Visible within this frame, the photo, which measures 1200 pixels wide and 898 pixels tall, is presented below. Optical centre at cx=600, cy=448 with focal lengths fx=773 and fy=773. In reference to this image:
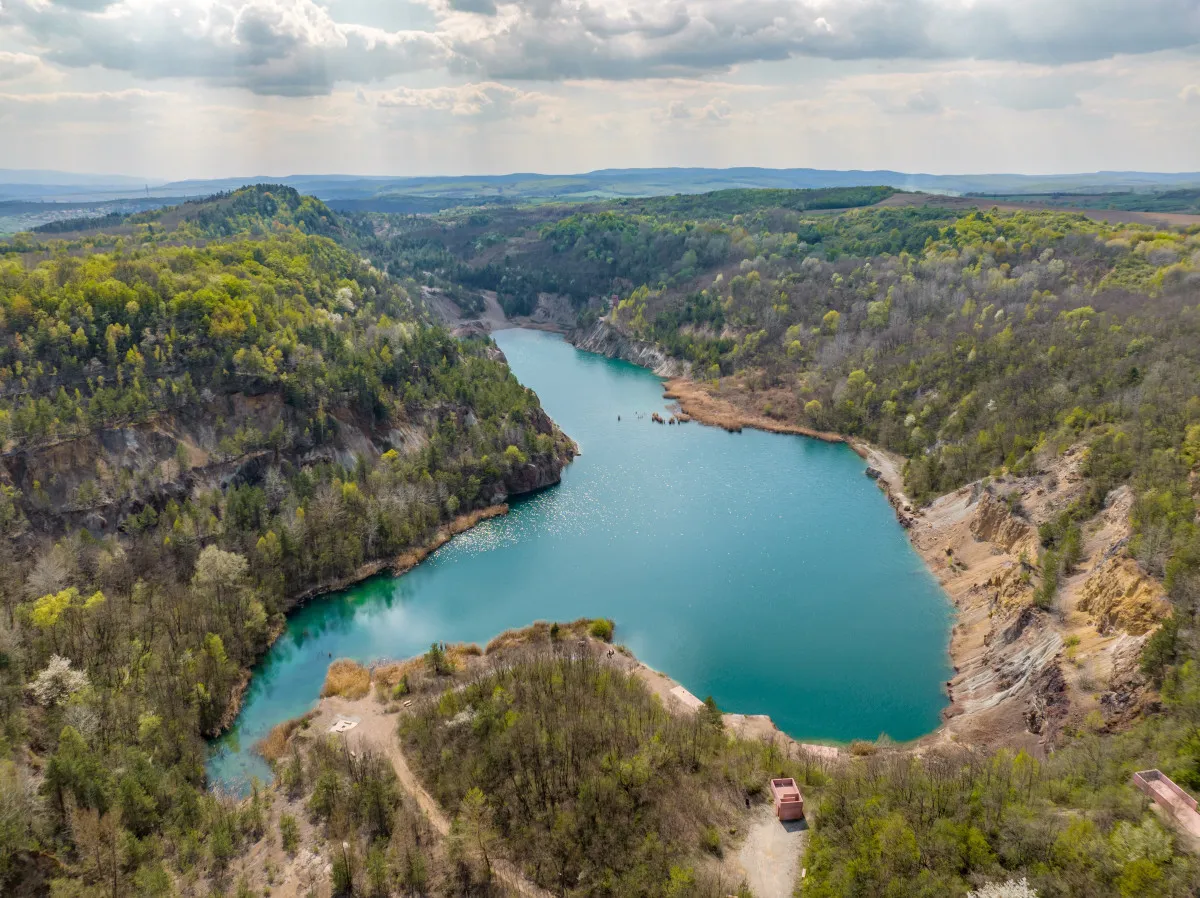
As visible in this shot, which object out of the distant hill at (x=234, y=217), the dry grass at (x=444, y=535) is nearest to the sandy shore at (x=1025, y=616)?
the dry grass at (x=444, y=535)

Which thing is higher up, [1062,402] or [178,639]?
[1062,402]

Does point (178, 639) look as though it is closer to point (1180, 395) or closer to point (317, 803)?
point (317, 803)

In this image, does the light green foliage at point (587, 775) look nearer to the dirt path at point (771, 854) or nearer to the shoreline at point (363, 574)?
the dirt path at point (771, 854)

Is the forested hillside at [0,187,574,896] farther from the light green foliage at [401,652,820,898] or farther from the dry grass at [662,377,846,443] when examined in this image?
the dry grass at [662,377,846,443]

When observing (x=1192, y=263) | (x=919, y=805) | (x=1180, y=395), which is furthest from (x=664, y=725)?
(x=1192, y=263)

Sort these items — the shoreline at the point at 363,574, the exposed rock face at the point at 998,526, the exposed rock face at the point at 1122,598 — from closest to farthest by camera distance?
the exposed rock face at the point at 1122,598, the shoreline at the point at 363,574, the exposed rock face at the point at 998,526

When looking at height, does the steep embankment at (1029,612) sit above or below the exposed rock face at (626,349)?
below
